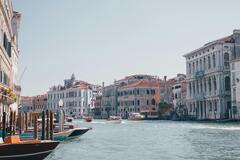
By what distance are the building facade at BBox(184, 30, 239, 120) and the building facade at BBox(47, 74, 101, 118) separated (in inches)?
1355

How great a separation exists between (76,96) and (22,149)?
81.9 m

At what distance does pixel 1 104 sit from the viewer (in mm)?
20031

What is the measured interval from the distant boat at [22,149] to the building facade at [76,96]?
3156 inches

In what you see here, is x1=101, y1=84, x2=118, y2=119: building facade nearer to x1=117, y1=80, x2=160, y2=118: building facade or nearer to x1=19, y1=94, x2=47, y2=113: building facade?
x1=117, y1=80, x2=160, y2=118: building facade

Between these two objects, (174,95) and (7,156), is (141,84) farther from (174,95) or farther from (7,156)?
(7,156)

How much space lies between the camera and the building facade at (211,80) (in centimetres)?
5309

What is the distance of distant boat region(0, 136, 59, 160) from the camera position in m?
9.83

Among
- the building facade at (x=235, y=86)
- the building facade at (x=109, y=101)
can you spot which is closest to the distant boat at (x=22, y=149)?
the building facade at (x=235, y=86)

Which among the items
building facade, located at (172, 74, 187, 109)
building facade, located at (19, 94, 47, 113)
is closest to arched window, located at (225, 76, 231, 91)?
building facade, located at (172, 74, 187, 109)

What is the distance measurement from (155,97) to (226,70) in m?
26.4

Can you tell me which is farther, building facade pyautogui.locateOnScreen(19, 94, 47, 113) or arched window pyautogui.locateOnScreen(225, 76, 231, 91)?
building facade pyautogui.locateOnScreen(19, 94, 47, 113)

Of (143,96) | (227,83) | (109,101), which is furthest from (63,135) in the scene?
(109,101)

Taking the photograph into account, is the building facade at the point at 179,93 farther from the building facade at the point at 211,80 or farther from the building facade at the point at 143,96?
the building facade at the point at 143,96

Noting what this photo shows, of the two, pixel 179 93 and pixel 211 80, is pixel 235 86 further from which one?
pixel 179 93
